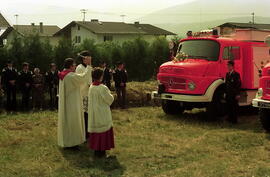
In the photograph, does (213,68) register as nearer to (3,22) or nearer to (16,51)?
(16,51)

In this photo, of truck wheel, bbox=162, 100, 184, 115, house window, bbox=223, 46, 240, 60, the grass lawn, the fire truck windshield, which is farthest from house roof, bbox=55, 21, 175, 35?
the grass lawn

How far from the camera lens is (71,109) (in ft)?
27.4

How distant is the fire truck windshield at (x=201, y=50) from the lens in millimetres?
12438

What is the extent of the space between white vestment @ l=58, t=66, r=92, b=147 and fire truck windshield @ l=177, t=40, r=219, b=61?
5.13 meters

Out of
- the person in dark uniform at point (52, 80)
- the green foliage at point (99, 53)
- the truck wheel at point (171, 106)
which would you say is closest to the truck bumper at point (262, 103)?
the truck wheel at point (171, 106)

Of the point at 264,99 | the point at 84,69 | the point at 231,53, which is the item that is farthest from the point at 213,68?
the point at 84,69

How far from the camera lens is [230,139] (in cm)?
948

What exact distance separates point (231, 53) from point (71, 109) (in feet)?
20.2

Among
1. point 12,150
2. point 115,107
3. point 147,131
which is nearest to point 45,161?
point 12,150

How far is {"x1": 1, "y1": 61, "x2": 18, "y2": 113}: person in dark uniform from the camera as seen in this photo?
583 inches

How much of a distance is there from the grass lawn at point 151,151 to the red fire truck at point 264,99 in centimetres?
37

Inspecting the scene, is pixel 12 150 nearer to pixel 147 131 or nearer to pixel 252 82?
pixel 147 131

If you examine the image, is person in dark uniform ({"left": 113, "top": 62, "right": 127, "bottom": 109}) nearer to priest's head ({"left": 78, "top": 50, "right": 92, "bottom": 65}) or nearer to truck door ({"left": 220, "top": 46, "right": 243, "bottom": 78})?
truck door ({"left": 220, "top": 46, "right": 243, "bottom": 78})

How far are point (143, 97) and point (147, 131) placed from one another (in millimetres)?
7689
